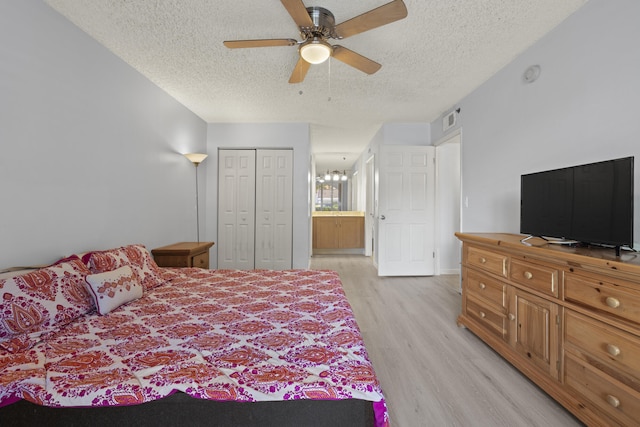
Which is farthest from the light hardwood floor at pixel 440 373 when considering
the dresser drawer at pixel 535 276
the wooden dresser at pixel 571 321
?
the dresser drawer at pixel 535 276

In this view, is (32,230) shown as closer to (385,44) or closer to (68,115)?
(68,115)

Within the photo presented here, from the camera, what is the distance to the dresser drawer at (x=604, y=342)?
3.91 feet

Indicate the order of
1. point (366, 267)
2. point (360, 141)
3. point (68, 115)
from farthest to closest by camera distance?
point (360, 141) < point (366, 267) < point (68, 115)

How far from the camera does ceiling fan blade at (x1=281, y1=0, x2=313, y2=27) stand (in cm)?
151

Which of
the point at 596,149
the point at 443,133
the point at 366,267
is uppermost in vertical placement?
the point at 443,133

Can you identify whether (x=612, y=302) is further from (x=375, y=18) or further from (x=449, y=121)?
(x=449, y=121)

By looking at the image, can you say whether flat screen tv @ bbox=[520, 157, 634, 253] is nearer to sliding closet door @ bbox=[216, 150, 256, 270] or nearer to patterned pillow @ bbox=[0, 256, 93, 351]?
patterned pillow @ bbox=[0, 256, 93, 351]

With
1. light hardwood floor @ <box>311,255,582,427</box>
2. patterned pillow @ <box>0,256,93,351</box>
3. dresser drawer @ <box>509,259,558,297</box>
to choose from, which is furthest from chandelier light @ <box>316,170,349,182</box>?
patterned pillow @ <box>0,256,93,351</box>

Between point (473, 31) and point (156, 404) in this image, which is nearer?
point (156, 404)

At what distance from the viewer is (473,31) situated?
215 centimetres

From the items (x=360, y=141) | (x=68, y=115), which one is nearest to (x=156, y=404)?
(x=68, y=115)

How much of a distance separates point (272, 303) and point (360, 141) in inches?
188

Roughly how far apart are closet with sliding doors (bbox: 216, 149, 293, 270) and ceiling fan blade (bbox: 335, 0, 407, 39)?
2883mm

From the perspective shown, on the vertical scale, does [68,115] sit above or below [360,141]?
below
